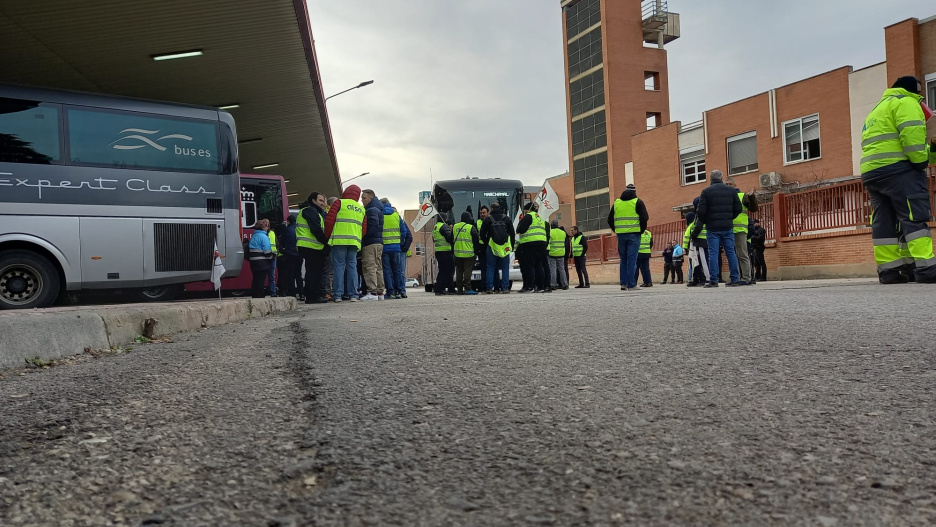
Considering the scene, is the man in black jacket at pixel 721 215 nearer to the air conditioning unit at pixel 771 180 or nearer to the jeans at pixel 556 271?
the jeans at pixel 556 271

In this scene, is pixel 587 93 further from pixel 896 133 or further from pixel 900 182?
pixel 900 182

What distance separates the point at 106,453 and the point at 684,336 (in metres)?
2.89

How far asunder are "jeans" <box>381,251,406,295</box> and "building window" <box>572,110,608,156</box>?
3120 centimetres

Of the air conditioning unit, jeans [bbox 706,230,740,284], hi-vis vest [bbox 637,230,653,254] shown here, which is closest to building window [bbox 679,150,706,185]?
the air conditioning unit

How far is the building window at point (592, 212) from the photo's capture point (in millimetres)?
43606

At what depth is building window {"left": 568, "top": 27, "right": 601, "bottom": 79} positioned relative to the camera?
4309cm

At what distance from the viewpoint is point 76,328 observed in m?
4.38

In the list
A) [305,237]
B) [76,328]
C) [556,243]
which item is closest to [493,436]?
[76,328]

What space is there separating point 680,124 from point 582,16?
582 inches

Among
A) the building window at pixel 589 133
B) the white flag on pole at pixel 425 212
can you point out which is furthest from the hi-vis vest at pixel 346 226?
the building window at pixel 589 133

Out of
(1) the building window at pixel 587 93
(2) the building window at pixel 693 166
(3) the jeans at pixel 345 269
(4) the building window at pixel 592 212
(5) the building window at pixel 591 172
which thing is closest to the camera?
(3) the jeans at pixel 345 269

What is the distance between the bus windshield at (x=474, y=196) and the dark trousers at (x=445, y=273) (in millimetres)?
4179

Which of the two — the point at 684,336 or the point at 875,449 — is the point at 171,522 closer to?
the point at 875,449

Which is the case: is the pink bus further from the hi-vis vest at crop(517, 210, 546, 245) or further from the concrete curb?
the concrete curb
